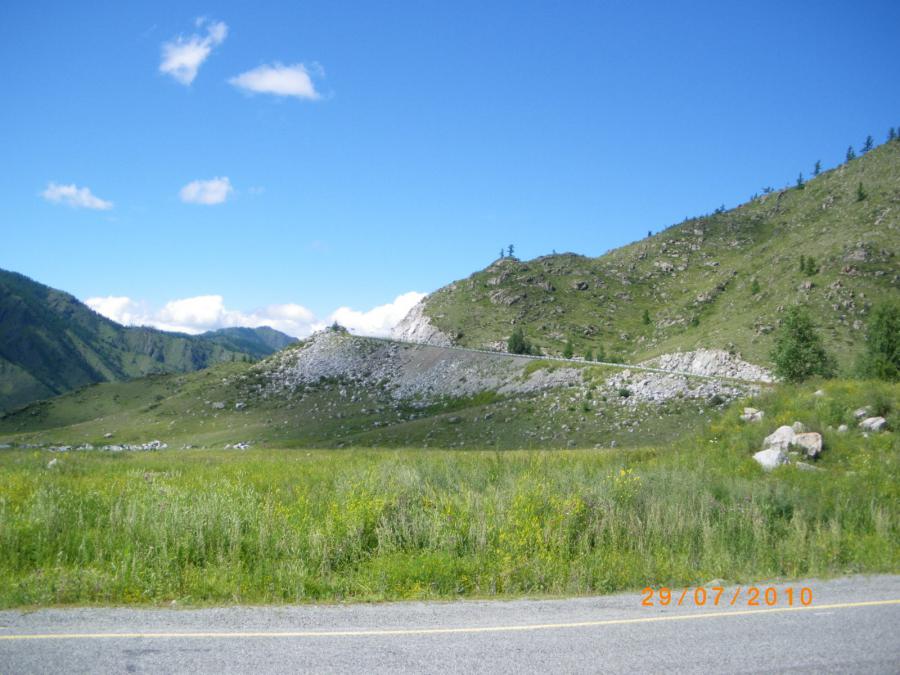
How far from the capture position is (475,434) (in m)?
49.0

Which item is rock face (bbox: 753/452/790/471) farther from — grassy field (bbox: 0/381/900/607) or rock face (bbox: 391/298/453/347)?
rock face (bbox: 391/298/453/347)

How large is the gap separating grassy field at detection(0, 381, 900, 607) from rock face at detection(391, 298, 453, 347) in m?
89.8

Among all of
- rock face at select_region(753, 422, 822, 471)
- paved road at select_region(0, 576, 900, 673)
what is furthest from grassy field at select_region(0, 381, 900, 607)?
rock face at select_region(753, 422, 822, 471)

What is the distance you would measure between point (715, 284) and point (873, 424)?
111 m

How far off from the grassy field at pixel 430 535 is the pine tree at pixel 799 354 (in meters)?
35.3

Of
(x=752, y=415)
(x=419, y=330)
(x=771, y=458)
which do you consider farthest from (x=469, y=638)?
(x=419, y=330)

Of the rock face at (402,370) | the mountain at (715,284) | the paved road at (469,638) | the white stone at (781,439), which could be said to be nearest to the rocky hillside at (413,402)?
the rock face at (402,370)

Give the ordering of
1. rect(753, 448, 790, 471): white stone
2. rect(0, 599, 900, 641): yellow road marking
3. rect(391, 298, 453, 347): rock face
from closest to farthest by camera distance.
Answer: rect(0, 599, 900, 641): yellow road marking
rect(753, 448, 790, 471): white stone
rect(391, 298, 453, 347): rock face

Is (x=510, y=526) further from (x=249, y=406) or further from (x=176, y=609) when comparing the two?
(x=249, y=406)

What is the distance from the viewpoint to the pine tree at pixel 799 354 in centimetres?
4906

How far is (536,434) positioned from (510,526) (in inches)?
1340

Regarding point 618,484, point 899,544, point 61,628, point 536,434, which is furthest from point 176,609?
point 536,434

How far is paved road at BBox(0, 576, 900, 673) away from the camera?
6863mm

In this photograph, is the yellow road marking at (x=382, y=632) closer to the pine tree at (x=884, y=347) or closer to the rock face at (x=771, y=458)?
the rock face at (x=771, y=458)
